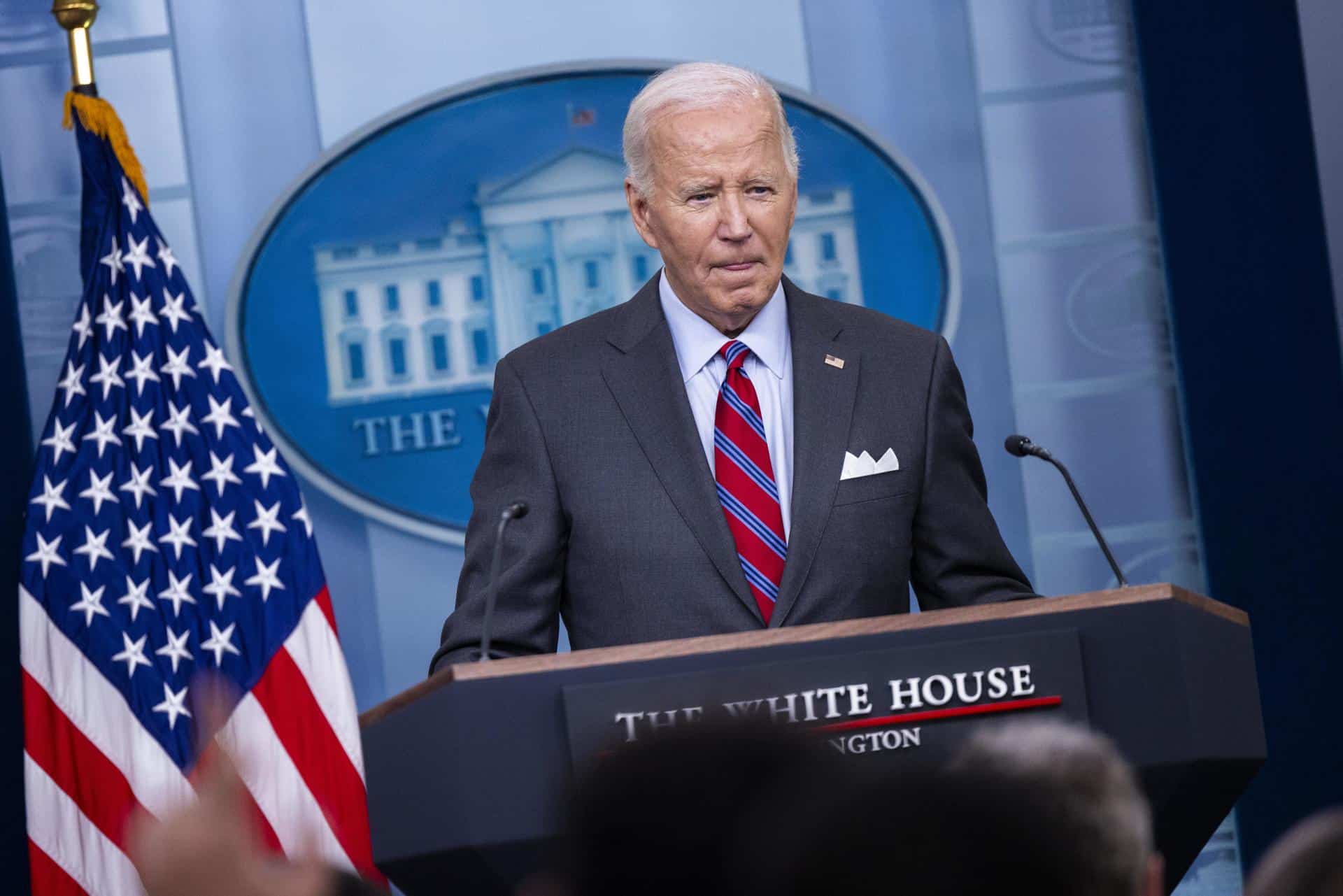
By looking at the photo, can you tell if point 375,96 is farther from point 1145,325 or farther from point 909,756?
point 909,756

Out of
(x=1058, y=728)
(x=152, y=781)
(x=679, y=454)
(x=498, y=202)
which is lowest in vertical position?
(x=152, y=781)

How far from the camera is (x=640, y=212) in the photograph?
2.48 metres

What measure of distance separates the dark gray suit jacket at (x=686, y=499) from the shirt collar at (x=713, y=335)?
0.02m

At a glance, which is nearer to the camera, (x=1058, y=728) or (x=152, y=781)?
(x=1058, y=728)

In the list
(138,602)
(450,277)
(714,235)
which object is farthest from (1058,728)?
(450,277)

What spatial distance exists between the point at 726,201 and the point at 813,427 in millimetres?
353

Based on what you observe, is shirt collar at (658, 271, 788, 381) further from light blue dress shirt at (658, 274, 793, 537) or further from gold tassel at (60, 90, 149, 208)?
gold tassel at (60, 90, 149, 208)

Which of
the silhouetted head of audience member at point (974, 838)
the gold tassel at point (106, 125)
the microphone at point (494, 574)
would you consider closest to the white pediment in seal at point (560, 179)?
the gold tassel at point (106, 125)

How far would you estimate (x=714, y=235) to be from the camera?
234 centimetres

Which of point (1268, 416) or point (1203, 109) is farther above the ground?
point (1203, 109)

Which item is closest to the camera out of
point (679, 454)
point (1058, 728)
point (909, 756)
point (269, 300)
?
point (1058, 728)

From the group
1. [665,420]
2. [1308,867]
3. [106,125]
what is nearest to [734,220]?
[665,420]

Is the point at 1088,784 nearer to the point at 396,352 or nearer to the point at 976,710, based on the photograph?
the point at 976,710

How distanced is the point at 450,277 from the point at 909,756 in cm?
258
